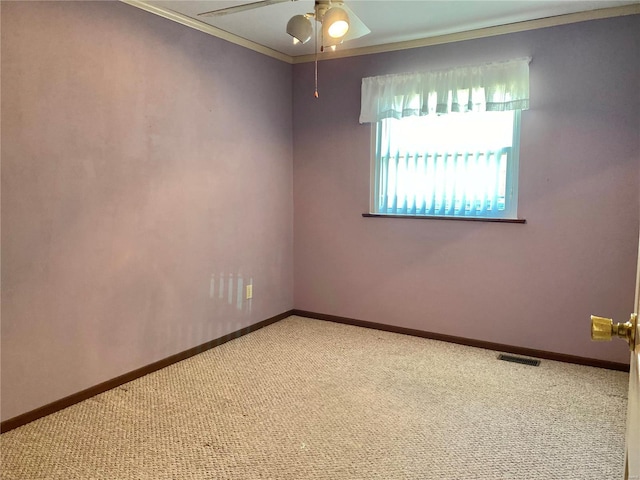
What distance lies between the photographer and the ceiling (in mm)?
2834

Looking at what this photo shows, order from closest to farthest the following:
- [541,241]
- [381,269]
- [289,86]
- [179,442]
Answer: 1. [179,442]
2. [541,241]
3. [381,269]
4. [289,86]

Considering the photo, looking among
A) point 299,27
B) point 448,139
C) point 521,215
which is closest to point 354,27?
point 299,27

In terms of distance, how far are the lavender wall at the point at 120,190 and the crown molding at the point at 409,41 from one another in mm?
66

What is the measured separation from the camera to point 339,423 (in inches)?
93.3

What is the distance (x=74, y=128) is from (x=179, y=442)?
1686 millimetres

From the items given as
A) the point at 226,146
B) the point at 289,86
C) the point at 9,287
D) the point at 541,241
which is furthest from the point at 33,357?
the point at 541,241

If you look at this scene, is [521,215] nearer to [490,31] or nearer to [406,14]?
[490,31]

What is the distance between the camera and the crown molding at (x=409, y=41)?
2875 mm

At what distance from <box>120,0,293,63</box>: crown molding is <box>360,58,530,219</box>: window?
80 cm

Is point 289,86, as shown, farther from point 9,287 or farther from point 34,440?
point 34,440

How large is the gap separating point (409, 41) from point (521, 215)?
154cm

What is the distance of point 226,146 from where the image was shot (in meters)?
3.47

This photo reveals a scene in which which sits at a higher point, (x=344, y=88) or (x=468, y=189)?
(x=344, y=88)

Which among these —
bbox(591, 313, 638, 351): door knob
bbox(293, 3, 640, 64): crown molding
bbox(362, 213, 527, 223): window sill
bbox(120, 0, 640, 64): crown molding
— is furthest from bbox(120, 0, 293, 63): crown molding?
bbox(591, 313, 638, 351): door knob
